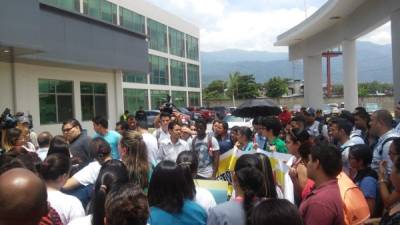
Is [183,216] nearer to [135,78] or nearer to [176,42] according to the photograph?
[135,78]

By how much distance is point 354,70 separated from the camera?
798 inches

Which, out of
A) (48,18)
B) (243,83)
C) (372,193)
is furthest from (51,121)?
(243,83)

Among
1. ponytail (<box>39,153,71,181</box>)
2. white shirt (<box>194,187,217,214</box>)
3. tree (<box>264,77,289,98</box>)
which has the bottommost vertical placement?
white shirt (<box>194,187,217,214</box>)

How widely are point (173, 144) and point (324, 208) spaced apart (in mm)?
4234

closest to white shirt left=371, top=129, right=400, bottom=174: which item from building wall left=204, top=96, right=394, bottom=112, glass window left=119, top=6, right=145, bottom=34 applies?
glass window left=119, top=6, right=145, bottom=34

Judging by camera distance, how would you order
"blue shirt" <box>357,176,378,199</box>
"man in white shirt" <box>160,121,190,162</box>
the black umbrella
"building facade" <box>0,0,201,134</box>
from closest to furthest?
"blue shirt" <box>357,176,378,199</box>
"man in white shirt" <box>160,121,190,162</box>
the black umbrella
"building facade" <box>0,0,201,134</box>

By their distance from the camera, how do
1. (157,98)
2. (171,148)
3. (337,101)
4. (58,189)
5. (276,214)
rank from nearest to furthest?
(276,214) → (58,189) → (171,148) → (157,98) → (337,101)

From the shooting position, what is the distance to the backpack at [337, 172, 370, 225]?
3490mm

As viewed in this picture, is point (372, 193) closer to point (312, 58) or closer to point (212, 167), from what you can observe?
point (212, 167)

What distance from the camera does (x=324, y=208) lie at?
3.22 metres

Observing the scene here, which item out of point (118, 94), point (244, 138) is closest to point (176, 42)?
point (118, 94)

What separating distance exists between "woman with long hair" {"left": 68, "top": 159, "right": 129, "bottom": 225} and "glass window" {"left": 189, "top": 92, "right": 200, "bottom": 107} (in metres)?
48.7

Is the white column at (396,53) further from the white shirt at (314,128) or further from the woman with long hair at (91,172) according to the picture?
the woman with long hair at (91,172)

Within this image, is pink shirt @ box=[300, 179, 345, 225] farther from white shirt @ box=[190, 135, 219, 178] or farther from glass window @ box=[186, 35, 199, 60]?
glass window @ box=[186, 35, 199, 60]
